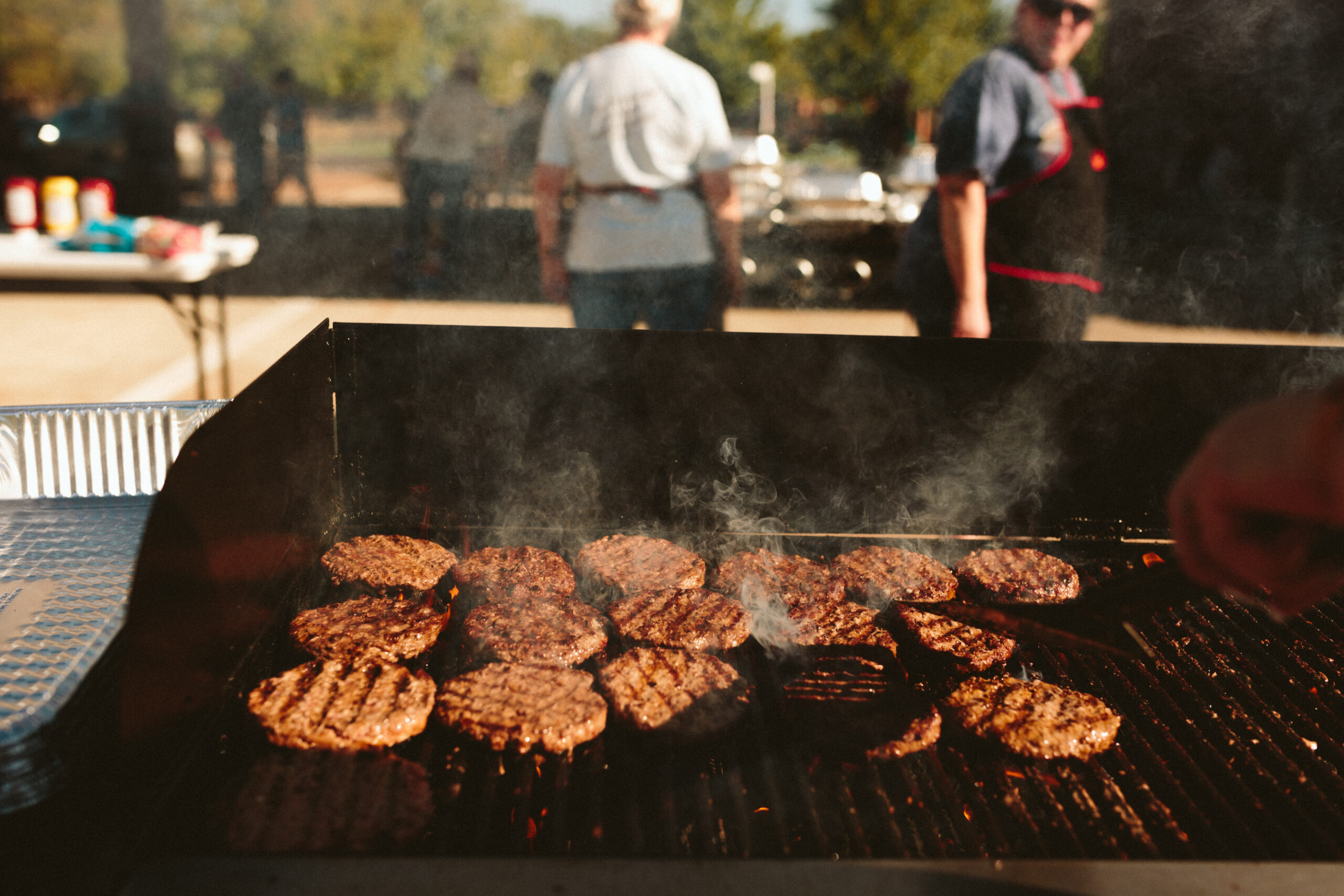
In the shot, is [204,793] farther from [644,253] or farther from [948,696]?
[644,253]

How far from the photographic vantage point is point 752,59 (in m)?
12.8

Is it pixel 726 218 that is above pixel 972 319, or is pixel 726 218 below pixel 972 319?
above

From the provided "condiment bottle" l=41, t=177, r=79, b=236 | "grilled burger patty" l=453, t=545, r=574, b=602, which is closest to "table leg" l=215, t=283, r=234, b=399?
"condiment bottle" l=41, t=177, r=79, b=236

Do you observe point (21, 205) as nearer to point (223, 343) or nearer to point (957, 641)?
point (223, 343)

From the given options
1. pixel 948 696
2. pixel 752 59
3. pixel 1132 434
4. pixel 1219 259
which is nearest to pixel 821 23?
pixel 752 59

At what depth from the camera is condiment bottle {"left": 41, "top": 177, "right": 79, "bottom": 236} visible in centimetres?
563

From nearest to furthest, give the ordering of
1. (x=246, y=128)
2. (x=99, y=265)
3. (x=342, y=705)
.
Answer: (x=342, y=705), (x=99, y=265), (x=246, y=128)

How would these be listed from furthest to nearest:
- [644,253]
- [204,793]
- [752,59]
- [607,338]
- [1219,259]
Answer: [752,59] → [1219,259] → [644,253] → [607,338] → [204,793]

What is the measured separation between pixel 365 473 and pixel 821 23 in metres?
13.9

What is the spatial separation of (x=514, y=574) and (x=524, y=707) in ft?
2.12

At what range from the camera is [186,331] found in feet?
21.9

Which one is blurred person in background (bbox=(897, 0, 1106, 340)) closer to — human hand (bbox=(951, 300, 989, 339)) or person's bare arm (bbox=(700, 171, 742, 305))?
human hand (bbox=(951, 300, 989, 339))

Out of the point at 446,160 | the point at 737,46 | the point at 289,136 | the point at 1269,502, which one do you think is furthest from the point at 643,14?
the point at 289,136

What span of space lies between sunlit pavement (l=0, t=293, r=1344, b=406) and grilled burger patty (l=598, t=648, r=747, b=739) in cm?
462
